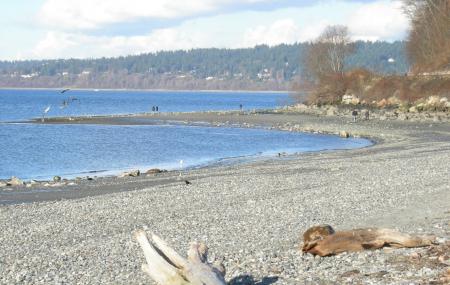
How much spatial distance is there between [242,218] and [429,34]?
237ft

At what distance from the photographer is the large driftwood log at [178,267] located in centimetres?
973

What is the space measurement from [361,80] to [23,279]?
80191mm

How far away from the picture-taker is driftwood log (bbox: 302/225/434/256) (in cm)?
1200

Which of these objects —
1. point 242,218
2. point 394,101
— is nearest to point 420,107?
point 394,101

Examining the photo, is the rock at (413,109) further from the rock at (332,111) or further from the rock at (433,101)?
the rock at (332,111)

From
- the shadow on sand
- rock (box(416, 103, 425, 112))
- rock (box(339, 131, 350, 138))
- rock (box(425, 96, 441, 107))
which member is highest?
the shadow on sand

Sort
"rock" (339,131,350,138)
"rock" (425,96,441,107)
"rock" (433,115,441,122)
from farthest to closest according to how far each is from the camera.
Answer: "rock" (425,96,441,107) < "rock" (433,115,441,122) < "rock" (339,131,350,138)

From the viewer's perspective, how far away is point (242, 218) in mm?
17000

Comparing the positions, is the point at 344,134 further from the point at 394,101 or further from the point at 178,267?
the point at 178,267

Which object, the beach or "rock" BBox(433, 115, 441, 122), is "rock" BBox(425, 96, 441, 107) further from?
the beach

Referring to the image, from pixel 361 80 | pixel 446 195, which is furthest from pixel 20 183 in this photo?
pixel 361 80

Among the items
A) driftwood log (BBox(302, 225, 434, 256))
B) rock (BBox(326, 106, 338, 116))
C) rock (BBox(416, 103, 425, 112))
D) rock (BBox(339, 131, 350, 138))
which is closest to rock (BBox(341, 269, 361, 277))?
driftwood log (BBox(302, 225, 434, 256))

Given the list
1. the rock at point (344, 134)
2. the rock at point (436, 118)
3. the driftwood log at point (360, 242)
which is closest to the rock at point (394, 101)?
the rock at point (436, 118)

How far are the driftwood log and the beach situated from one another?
0.60 ft
